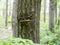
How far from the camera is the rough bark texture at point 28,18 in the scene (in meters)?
3.63

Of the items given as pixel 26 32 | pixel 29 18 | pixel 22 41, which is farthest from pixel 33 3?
pixel 22 41

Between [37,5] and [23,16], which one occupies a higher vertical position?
[37,5]

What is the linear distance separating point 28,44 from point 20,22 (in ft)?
2.13

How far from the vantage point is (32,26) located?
12.2 feet

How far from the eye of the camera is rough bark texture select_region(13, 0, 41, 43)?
363 cm

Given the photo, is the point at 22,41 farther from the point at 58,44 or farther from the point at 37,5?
the point at 58,44

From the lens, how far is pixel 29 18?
3641 mm

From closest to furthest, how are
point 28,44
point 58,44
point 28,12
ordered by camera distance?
point 28,44 < point 28,12 < point 58,44

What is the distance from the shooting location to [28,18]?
363 centimetres

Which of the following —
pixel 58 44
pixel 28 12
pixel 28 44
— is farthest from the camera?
pixel 58 44

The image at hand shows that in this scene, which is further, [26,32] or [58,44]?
[58,44]

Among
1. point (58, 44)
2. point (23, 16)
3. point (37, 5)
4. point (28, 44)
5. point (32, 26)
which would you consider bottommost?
point (58, 44)

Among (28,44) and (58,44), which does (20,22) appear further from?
(58,44)

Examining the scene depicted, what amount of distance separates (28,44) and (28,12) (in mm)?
785
